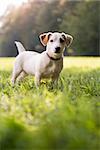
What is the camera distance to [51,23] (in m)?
28.4

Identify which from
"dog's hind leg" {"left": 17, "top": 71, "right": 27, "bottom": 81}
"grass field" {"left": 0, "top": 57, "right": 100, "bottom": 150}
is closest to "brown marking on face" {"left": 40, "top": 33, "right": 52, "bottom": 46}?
"dog's hind leg" {"left": 17, "top": 71, "right": 27, "bottom": 81}

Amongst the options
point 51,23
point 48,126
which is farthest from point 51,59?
point 51,23

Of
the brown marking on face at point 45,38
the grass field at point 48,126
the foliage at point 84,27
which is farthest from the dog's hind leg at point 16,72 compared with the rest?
the foliage at point 84,27

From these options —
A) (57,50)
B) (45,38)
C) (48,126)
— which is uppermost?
(45,38)

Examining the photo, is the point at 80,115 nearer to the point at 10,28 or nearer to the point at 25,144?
the point at 25,144

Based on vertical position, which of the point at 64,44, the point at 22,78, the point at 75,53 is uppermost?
the point at 64,44

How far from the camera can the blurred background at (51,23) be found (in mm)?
27297

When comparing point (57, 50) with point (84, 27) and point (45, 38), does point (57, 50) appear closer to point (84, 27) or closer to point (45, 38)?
point (45, 38)

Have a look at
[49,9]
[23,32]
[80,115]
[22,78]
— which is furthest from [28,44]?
[80,115]

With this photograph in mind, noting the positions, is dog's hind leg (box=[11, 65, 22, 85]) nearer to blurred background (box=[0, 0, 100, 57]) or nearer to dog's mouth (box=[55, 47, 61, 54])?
dog's mouth (box=[55, 47, 61, 54])

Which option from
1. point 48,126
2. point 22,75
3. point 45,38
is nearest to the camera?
point 48,126

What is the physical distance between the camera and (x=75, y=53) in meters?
30.0

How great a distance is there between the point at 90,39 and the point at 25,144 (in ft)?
88.1

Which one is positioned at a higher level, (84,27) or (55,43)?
(55,43)
